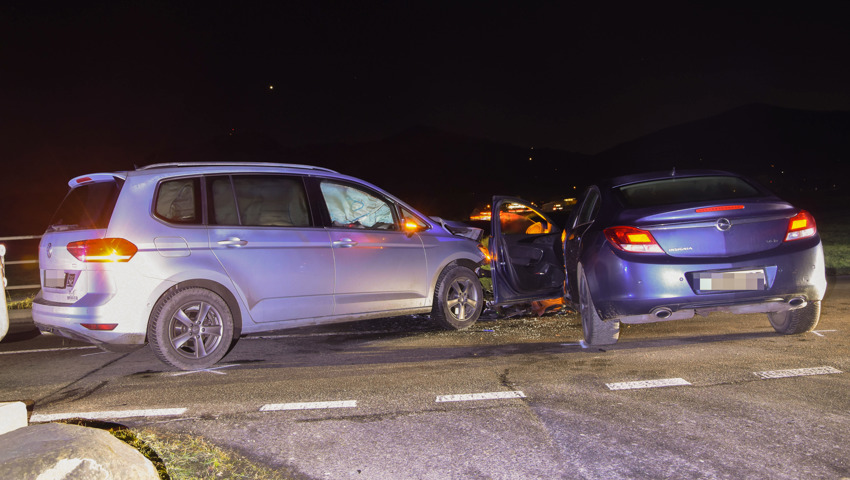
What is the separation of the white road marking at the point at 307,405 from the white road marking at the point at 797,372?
297cm

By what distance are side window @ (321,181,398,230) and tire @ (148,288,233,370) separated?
58.7 inches

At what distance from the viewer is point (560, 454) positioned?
11.2 ft

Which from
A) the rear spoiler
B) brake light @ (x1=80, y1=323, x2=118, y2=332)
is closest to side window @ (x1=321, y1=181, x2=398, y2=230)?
the rear spoiler

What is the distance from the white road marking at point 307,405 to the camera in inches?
174

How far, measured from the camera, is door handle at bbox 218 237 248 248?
5.92m

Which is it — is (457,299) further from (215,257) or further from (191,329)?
(191,329)

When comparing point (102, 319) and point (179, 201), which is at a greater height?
point (179, 201)

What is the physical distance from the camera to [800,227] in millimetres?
5613

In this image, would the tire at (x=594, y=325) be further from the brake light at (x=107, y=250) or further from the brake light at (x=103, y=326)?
the brake light at (x=103, y=326)

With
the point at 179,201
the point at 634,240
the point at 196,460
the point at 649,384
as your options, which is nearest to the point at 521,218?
the point at 634,240

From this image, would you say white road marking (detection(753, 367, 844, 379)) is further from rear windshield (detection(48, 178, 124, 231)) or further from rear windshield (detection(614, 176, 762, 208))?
rear windshield (detection(48, 178, 124, 231))

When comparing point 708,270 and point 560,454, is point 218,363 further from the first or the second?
point 708,270

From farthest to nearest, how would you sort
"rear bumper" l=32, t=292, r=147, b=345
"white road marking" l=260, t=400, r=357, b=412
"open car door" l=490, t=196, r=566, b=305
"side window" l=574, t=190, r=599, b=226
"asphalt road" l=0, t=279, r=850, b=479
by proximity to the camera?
"open car door" l=490, t=196, r=566, b=305
"side window" l=574, t=190, r=599, b=226
"rear bumper" l=32, t=292, r=147, b=345
"white road marking" l=260, t=400, r=357, b=412
"asphalt road" l=0, t=279, r=850, b=479

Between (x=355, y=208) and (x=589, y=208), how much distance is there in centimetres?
250
